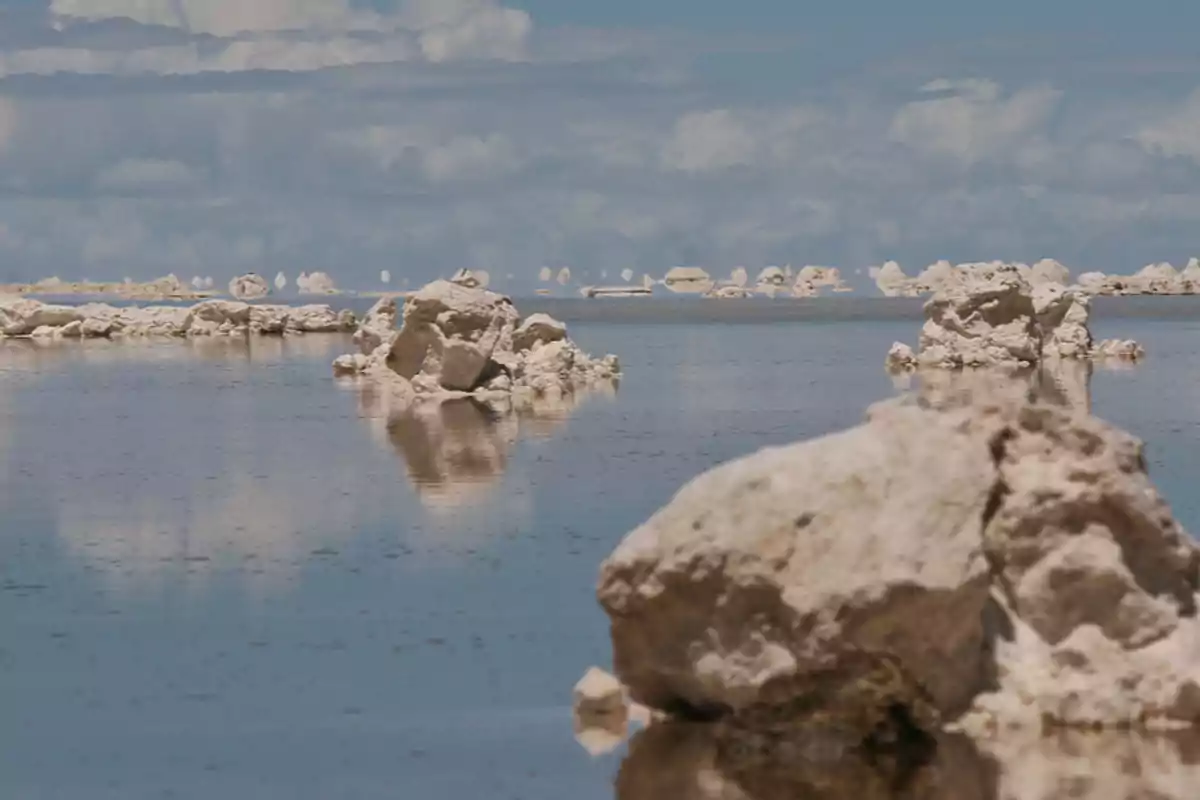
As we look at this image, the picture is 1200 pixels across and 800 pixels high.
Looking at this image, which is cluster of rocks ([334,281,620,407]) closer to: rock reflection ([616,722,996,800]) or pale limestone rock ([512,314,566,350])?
pale limestone rock ([512,314,566,350])

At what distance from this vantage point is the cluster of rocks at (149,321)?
325 ft

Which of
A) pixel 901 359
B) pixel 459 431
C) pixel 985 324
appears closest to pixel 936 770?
pixel 459 431

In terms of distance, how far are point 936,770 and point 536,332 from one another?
39.8 metres

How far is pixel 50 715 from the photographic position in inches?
691

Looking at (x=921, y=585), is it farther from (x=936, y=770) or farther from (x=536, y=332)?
(x=536, y=332)

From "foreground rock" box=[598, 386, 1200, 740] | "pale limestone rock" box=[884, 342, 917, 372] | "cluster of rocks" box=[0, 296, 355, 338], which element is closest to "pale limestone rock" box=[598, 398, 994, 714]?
"foreground rock" box=[598, 386, 1200, 740]

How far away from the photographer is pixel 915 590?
47.8ft

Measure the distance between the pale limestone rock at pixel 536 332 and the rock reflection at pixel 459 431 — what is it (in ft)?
4.63

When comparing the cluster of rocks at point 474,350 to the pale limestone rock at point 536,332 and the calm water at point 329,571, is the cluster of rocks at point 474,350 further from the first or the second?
the calm water at point 329,571

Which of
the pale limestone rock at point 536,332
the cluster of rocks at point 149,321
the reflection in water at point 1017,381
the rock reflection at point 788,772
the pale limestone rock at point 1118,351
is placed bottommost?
the cluster of rocks at point 149,321

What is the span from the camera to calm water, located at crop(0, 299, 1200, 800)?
15.9 meters

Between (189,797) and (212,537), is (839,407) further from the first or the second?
(189,797)

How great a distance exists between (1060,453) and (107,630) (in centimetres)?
942

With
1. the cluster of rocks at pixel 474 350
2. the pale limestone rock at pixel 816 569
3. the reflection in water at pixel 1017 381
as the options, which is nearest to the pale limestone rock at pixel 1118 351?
the reflection in water at pixel 1017 381
